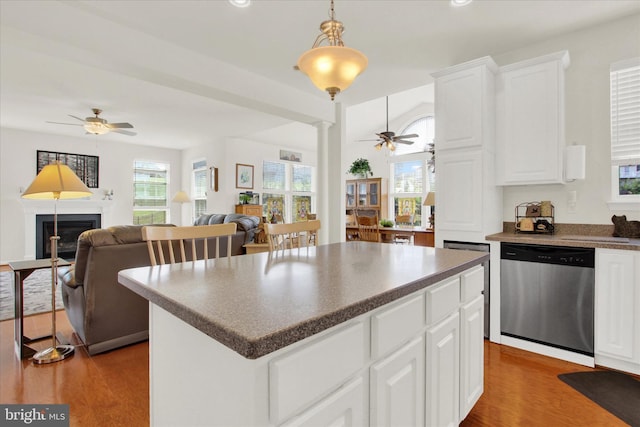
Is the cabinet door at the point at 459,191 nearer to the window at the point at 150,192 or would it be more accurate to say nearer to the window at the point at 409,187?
the window at the point at 409,187

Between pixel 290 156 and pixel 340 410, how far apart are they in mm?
7686

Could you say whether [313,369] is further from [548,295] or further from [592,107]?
[592,107]

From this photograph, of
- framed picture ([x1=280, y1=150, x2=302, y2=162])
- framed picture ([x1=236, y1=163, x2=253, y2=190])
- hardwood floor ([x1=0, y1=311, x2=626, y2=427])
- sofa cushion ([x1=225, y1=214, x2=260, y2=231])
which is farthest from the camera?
framed picture ([x1=280, y1=150, x2=302, y2=162])

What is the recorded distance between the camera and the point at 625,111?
8.63ft

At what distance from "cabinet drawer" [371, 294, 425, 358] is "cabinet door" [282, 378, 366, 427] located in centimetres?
13

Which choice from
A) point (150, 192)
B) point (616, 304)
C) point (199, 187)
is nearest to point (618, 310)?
point (616, 304)

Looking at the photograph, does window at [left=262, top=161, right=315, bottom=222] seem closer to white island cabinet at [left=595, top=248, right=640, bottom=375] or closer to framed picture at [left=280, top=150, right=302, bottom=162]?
framed picture at [left=280, top=150, right=302, bottom=162]

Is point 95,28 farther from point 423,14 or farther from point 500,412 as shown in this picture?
point 500,412

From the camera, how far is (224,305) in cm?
83

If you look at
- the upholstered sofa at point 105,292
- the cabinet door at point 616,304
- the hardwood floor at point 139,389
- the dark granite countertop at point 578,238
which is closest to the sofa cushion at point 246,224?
the upholstered sofa at point 105,292

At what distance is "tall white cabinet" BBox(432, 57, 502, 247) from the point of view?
2783 millimetres

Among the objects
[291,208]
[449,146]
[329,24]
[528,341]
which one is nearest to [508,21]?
[449,146]

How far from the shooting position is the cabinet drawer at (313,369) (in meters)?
0.67

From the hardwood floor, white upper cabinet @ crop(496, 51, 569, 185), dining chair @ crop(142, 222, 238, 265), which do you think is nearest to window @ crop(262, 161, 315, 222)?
the hardwood floor
